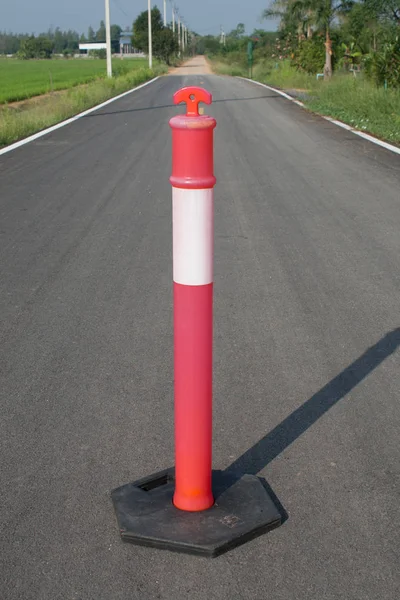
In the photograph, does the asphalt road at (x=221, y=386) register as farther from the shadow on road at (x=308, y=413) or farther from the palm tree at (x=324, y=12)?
the palm tree at (x=324, y=12)

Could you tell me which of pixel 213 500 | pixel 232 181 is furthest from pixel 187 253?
pixel 232 181

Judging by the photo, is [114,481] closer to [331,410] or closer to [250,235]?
[331,410]

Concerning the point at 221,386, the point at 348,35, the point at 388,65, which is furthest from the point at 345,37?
the point at 221,386

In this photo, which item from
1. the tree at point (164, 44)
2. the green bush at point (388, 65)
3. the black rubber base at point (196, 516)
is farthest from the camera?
the tree at point (164, 44)

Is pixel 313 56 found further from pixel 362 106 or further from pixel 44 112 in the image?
pixel 44 112

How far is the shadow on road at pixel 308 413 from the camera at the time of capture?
3.20 m

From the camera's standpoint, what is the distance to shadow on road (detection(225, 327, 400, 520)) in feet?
10.5

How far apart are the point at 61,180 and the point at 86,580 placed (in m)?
8.09

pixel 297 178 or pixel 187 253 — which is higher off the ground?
pixel 187 253

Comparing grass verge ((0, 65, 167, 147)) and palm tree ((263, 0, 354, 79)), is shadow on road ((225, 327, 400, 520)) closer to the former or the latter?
grass verge ((0, 65, 167, 147))

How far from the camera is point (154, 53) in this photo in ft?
307

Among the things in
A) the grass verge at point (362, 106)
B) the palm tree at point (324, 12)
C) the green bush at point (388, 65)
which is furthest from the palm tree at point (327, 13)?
the green bush at point (388, 65)

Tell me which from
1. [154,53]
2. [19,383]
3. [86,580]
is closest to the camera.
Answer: [86,580]

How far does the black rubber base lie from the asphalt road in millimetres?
50
